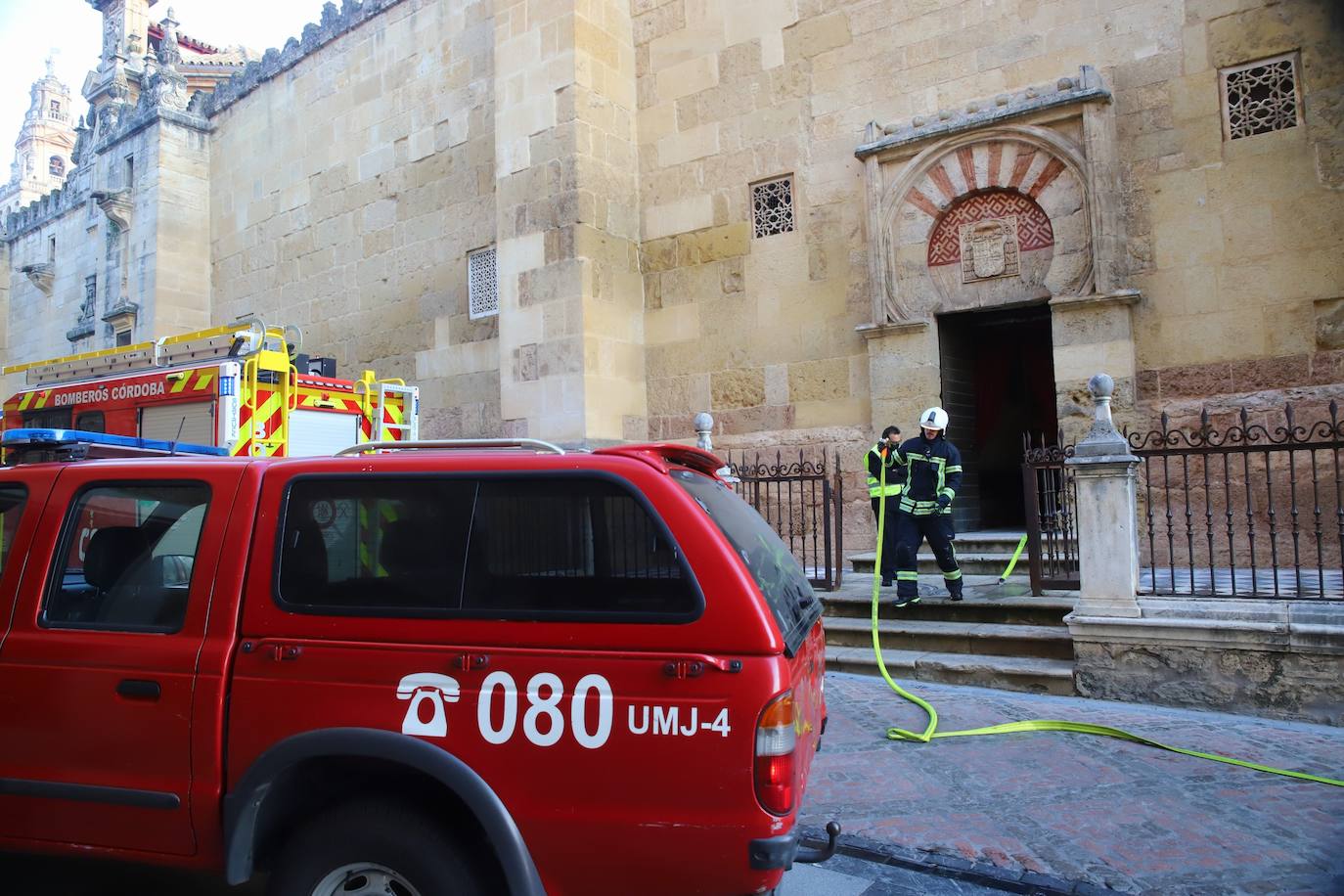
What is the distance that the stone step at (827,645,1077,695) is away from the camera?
20.7 ft

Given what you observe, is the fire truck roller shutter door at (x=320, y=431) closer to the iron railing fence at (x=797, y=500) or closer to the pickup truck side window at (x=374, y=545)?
the iron railing fence at (x=797, y=500)

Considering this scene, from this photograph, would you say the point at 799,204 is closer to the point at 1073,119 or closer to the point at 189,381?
the point at 1073,119

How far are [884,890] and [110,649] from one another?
2.92 m

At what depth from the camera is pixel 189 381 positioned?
8219 mm

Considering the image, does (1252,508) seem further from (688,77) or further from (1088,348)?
(688,77)

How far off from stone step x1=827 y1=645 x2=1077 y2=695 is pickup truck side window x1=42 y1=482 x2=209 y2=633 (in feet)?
16.9

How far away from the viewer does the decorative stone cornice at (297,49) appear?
47.4 feet

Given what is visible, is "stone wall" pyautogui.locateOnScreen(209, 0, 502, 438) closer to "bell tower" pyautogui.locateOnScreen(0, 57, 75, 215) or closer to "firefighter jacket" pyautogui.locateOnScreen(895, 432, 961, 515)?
"firefighter jacket" pyautogui.locateOnScreen(895, 432, 961, 515)

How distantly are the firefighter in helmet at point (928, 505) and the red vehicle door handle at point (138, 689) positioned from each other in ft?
19.0

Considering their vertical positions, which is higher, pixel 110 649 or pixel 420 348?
pixel 420 348

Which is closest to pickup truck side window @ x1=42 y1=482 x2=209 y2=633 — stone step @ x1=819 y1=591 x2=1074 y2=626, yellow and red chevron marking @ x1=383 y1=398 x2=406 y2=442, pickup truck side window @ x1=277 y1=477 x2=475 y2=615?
pickup truck side window @ x1=277 y1=477 x2=475 y2=615

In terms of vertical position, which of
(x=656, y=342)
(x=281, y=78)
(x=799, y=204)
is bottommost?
(x=656, y=342)

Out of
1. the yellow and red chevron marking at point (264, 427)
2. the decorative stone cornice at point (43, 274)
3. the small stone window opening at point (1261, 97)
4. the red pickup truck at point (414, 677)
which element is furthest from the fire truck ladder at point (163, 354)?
the decorative stone cornice at point (43, 274)

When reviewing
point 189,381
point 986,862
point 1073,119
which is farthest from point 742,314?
point 986,862
